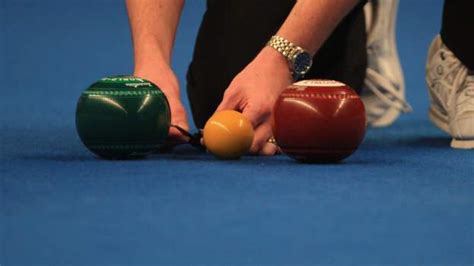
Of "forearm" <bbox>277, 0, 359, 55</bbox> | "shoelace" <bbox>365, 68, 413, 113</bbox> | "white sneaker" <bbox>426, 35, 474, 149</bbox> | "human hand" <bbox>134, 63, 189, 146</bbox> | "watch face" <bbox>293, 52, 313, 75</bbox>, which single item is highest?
"forearm" <bbox>277, 0, 359, 55</bbox>

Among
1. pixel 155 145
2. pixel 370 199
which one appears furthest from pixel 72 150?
pixel 370 199

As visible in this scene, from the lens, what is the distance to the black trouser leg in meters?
2.89

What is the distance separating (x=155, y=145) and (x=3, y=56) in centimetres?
295

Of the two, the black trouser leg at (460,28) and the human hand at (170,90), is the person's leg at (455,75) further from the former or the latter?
the human hand at (170,90)

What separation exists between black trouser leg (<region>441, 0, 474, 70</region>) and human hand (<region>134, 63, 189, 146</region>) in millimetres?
739

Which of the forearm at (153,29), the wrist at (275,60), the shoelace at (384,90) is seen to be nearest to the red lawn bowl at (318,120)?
the wrist at (275,60)

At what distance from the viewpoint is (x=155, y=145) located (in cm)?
240

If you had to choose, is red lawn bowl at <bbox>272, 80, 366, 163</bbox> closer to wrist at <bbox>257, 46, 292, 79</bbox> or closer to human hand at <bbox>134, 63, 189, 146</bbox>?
wrist at <bbox>257, 46, 292, 79</bbox>

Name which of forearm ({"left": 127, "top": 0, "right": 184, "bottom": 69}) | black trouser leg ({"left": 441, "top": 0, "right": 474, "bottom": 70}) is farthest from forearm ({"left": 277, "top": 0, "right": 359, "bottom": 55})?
black trouser leg ({"left": 441, "top": 0, "right": 474, "bottom": 70})

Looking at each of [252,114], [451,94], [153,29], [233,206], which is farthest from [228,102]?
[451,94]

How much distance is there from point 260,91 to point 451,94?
688 millimetres

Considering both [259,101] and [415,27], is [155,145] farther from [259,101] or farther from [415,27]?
[415,27]

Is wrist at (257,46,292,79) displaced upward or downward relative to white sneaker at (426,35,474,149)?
upward

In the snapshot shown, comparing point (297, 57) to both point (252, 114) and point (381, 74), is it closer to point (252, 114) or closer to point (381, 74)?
point (252, 114)
